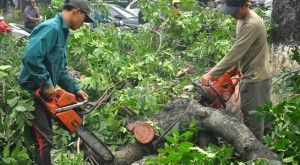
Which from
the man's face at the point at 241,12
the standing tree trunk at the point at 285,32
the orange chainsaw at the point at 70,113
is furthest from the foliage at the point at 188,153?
the standing tree trunk at the point at 285,32

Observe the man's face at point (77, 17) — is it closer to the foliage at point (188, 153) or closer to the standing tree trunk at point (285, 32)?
the foliage at point (188, 153)

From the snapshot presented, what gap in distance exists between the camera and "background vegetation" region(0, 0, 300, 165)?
4773 mm

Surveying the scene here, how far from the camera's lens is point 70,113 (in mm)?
5086

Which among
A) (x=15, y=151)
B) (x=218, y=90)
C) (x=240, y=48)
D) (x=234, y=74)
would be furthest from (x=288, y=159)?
(x=15, y=151)

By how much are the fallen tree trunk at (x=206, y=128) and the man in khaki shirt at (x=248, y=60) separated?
0.30 metres

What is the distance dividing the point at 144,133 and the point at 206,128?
2.18 feet

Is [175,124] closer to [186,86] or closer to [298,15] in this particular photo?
[186,86]

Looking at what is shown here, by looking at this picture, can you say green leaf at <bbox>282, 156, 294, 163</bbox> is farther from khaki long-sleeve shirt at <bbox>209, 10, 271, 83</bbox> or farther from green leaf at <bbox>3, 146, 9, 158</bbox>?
green leaf at <bbox>3, 146, 9, 158</bbox>

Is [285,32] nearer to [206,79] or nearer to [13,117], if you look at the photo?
[206,79]

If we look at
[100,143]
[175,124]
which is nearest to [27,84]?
[100,143]

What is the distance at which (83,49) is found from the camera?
7.37 metres

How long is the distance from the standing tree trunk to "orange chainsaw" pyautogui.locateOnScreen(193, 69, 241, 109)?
1.50 m

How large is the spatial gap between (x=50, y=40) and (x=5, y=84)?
23.5 inches

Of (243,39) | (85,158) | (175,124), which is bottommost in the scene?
(85,158)
